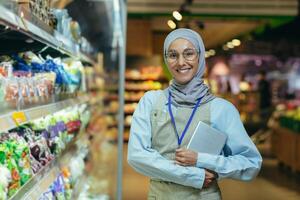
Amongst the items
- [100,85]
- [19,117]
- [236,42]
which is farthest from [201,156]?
[236,42]

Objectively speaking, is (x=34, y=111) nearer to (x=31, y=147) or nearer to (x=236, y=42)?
(x=31, y=147)

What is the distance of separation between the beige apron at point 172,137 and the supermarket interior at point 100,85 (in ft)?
1.41

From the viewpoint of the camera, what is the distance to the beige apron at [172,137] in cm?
211

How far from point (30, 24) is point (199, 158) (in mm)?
880

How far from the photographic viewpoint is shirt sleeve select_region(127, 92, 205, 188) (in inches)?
79.0

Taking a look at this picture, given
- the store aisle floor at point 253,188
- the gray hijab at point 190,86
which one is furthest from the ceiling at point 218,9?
the gray hijab at point 190,86

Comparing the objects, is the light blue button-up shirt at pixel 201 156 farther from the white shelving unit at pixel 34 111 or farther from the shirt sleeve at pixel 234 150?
the white shelving unit at pixel 34 111

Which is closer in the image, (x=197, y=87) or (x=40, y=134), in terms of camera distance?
(x=197, y=87)

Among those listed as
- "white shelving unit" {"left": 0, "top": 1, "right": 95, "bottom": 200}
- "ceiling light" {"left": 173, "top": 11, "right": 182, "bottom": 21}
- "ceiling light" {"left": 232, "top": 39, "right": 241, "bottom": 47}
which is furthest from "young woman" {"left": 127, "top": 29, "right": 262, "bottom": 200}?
"ceiling light" {"left": 232, "top": 39, "right": 241, "bottom": 47}

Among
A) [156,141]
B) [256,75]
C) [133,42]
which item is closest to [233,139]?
[156,141]

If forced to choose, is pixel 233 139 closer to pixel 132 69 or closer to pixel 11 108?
pixel 11 108

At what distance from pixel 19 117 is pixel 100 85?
6852 mm

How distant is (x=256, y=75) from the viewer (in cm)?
2078

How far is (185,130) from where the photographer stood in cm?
211
